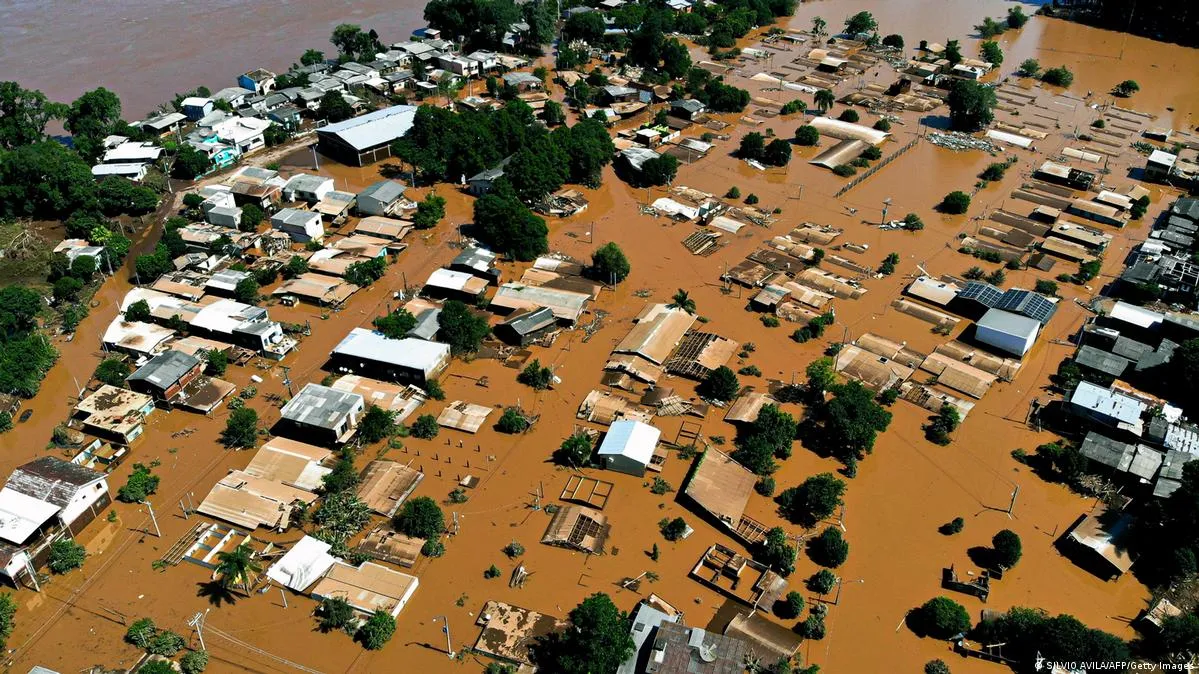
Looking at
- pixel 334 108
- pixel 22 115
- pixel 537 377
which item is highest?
pixel 22 115

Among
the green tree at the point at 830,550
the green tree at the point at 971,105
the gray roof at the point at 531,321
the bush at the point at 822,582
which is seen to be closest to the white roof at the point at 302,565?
the gray roof at the point at 531,321

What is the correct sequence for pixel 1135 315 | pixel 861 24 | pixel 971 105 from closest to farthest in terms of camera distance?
pixel 1135 315 → pixel 971 105 → pixel 861 24

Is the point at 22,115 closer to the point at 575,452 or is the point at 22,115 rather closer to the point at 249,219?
the point at 249,219

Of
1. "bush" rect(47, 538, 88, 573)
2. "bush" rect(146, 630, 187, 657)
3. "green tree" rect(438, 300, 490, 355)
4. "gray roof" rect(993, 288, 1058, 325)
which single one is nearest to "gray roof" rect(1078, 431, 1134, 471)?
"gray roof" rect(993, 288, 1058, 325)

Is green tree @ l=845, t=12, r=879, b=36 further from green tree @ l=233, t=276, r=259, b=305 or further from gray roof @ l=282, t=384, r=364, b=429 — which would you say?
gray roof @ l=282, t=384, r=364, b=429

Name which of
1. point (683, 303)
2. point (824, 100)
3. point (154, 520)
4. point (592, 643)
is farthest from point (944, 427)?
point (824, 100)

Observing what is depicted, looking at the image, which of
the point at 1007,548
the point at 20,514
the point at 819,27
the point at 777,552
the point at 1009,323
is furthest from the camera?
the point at 819,27
